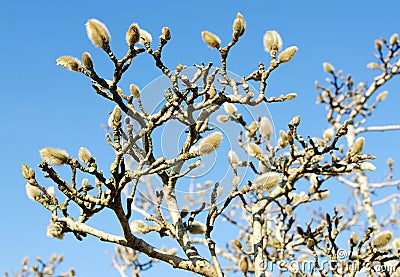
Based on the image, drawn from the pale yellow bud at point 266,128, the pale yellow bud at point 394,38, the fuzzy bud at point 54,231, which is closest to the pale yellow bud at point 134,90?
the fuzzy bud at point 54,231

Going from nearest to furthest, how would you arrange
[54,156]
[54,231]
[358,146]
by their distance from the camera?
[54,156] → [54,231] → [358,146]

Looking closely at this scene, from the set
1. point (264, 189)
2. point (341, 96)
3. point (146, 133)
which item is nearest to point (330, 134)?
point (264, 189)

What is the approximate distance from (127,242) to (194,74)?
87 cm

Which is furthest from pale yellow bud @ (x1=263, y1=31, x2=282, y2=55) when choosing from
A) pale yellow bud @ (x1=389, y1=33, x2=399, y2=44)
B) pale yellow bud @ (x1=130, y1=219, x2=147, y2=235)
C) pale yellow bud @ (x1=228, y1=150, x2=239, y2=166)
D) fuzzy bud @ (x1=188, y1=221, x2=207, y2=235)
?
pale yellow bud @ (x1=389, y1=33, x2=399, y2=44)

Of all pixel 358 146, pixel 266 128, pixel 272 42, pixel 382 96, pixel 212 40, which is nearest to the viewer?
pixel 212 40

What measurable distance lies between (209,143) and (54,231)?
919 millimetres

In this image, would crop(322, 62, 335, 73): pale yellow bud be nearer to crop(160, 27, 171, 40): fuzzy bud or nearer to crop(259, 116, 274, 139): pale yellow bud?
crop(259, 116, 274, 139): pale yellow bud

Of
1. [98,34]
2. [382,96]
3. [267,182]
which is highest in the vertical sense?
[382,96]

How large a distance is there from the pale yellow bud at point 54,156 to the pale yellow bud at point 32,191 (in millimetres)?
356

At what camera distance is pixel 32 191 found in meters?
2.21

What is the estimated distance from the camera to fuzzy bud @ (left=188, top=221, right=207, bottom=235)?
234 centimetres

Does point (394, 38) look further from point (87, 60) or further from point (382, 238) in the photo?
point (87, 60)

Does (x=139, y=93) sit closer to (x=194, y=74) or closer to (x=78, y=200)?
(x=194, y=74)

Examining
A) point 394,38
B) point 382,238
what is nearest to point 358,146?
point 382,238
